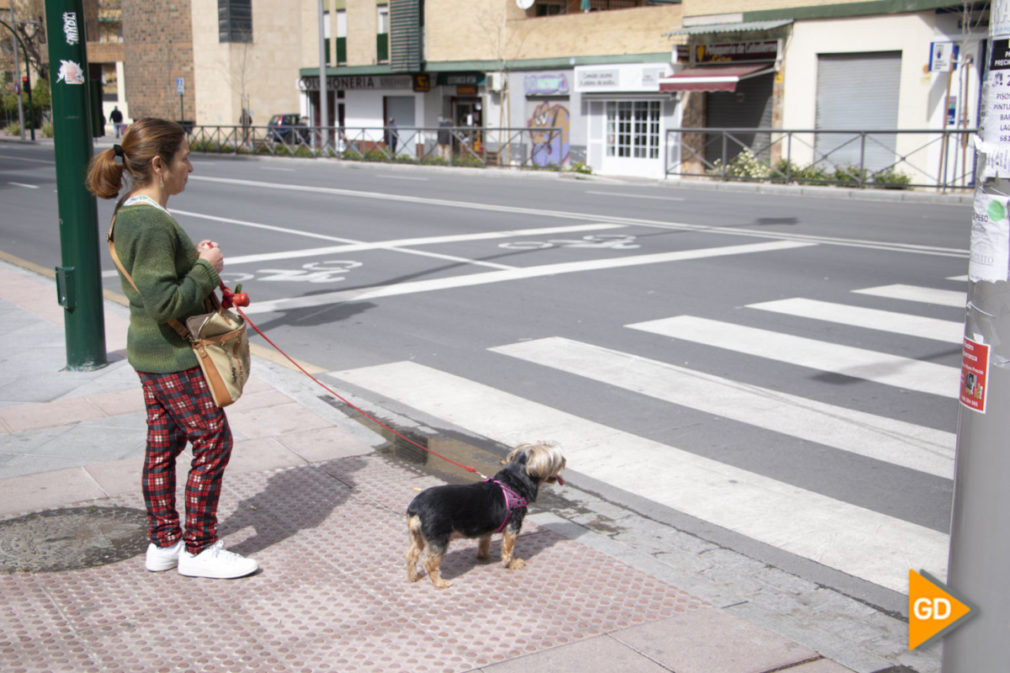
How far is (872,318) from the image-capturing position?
30.9 feet

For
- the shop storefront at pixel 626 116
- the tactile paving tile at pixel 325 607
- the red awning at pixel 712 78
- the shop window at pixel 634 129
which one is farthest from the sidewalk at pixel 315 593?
the shop window at pixel 634 129

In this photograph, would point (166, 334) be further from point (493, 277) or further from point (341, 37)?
point (341, 37)

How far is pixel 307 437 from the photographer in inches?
237

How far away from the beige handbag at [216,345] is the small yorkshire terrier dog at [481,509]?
836 millimetres

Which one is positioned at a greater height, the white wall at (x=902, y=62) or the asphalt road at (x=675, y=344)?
the white wall at (x=902, y=62)

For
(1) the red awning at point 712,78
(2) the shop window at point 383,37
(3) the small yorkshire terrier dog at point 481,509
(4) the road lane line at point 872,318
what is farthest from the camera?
(2) the shop window at point 383,37

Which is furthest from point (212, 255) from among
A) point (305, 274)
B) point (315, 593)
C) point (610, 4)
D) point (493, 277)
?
point (610, 4)

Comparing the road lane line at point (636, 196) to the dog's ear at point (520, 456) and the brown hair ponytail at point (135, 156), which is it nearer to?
the dog's ear at point (520, 456)

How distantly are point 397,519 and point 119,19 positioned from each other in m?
72.0

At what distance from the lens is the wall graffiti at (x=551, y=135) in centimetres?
3453

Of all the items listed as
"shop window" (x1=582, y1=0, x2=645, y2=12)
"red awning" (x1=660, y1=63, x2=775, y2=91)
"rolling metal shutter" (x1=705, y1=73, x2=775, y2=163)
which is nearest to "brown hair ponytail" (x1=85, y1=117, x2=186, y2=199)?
"rolling metal shutter" (x1=705, y1=73, x2=775, y2=163)

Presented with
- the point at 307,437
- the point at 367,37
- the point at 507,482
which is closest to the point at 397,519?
the point at 507,482

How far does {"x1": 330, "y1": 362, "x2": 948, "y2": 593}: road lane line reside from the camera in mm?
4703

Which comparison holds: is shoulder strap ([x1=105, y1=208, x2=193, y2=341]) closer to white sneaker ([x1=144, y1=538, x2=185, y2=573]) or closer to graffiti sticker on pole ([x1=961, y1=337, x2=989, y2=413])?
white sneaker ([x1=144, y1=538, x2=185, y2=573])
